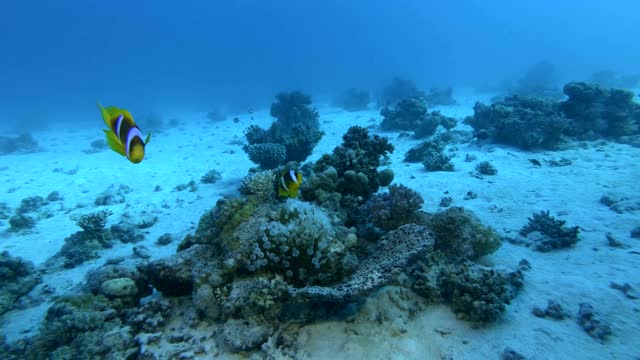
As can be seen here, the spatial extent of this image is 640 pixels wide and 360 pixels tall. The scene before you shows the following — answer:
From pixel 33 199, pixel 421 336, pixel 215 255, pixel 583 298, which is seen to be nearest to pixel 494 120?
pixel 583 298

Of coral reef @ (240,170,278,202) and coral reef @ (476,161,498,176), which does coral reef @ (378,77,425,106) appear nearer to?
coral reef @ (476,161,498,176)

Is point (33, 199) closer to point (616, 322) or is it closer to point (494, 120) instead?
point (616, 322)

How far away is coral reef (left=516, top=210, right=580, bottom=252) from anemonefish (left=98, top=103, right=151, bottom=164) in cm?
712

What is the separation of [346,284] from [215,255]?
7.14ft

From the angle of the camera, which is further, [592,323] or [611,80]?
[611,80]

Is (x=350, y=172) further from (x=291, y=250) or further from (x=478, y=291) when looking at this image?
(x=478, y=291)

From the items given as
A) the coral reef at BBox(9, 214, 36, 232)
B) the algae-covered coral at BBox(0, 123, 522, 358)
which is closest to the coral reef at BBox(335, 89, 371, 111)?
the coral reef at BBox(9, 214, 36, 232)

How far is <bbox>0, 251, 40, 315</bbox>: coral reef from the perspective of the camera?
6419mm

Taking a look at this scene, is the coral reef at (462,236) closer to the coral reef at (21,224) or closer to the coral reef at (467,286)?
the coral reef at (467,286)

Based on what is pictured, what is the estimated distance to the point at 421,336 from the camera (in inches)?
181

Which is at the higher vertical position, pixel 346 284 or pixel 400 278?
pixel 346 284

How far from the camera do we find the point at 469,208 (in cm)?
856

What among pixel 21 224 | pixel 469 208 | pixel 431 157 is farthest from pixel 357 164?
pixel 21 224

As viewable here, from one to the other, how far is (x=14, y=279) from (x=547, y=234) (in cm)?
1104
